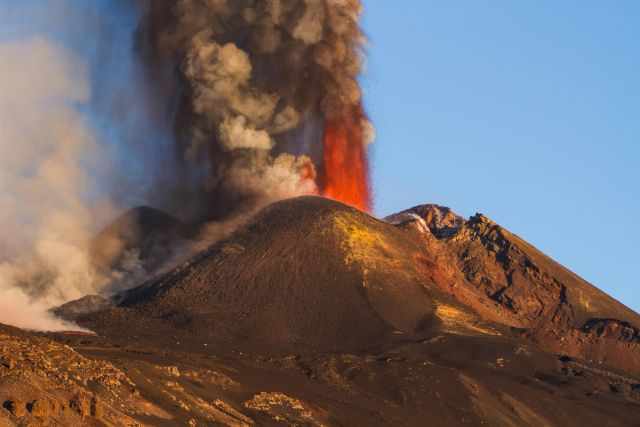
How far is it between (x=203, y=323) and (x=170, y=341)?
8.26 meters

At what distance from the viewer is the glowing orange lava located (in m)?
143

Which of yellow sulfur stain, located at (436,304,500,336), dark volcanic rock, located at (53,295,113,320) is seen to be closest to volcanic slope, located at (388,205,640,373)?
yellow sulfur stain, located at (436,304,500,336)

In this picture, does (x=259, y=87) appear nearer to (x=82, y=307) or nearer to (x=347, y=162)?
(x=347, y=162)

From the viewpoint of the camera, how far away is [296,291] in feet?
370

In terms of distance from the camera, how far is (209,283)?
114188 mm

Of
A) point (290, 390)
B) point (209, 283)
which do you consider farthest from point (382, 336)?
point (290, 390)

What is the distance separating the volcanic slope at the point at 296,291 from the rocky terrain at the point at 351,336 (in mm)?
169

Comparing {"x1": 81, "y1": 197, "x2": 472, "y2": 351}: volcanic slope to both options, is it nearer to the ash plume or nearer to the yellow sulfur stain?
the yellow sulfur stain

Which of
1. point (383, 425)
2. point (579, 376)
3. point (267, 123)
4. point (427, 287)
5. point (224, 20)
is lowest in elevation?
point (383, 425)

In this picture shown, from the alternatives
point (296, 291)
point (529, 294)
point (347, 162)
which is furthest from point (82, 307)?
point (529, 294)

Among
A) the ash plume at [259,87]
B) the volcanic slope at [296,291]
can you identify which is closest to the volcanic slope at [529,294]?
the volcanic slope at [296,291]

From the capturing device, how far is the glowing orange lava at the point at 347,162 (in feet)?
469

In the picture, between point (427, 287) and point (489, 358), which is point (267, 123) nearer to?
point (427, 287)

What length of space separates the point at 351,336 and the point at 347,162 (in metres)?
A: 39.5
